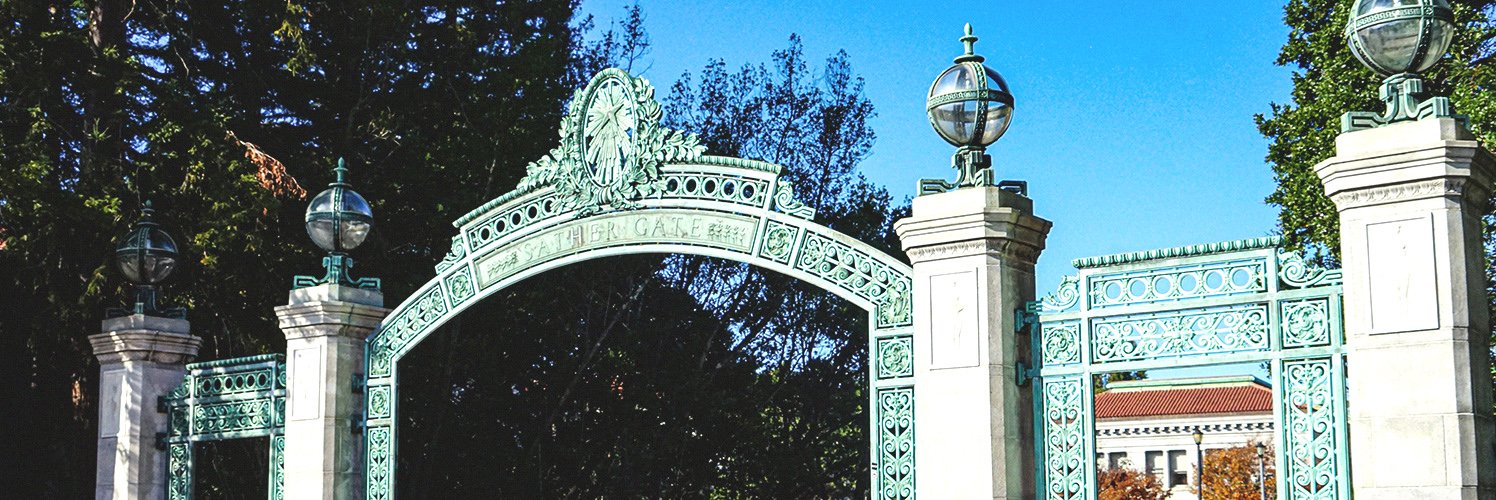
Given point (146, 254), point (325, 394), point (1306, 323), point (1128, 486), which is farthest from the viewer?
point (1128, 486)

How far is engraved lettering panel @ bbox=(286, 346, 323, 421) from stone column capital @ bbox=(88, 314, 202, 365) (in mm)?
1409

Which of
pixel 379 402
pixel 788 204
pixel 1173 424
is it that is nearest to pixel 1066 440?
pixel 788 204

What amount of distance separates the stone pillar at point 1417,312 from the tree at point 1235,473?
32.3 meters

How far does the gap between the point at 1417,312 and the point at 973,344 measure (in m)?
1.96

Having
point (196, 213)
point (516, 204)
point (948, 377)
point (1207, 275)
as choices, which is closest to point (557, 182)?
point (516, 204)

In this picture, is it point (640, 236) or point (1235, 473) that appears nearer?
point (640, 236)

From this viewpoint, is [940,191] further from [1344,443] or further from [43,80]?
[43,80]

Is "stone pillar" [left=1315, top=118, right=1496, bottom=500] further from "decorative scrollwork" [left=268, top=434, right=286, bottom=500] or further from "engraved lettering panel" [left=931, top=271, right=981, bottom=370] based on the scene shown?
"decorative scrollwork" [left=268, top=434, right=286, bottom=500]

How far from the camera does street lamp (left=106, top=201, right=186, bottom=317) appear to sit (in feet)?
34.7

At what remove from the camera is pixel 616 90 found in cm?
884

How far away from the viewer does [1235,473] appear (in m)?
38.8

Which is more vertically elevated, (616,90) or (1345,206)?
(616,90)

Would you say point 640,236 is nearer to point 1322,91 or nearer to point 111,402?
point 111,402

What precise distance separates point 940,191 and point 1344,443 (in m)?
2.09
